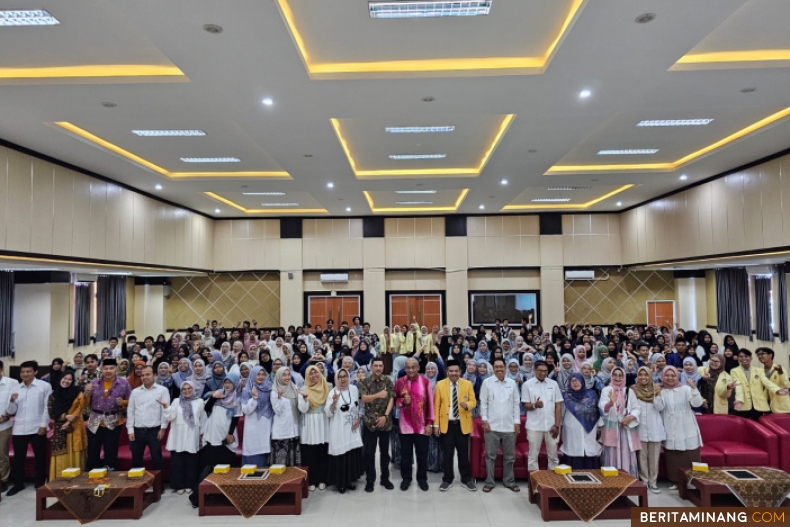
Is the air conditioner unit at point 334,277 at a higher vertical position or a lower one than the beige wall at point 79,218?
lower

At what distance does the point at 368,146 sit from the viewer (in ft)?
28.1

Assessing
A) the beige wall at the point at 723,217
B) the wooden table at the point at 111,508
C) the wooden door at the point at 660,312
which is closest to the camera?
the wooden table at the point at 111,508

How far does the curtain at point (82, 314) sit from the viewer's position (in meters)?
11.3

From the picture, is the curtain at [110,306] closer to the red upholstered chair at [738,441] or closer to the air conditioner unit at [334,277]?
the air conditioner unit at [334,277]

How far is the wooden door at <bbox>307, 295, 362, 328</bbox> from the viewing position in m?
15.8

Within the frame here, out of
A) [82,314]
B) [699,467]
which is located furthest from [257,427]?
[82,314]

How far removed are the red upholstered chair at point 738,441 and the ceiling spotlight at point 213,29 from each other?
699cm

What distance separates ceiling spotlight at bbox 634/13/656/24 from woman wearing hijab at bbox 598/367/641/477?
→ 3.66 m

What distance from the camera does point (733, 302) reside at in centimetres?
1249

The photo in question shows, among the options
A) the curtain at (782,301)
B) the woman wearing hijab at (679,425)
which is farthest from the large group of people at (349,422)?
the curtain at (782,301)

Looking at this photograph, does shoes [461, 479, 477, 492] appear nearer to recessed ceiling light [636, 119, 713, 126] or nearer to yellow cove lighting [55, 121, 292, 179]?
recessed ceiling light [636, 119, 713, 126]

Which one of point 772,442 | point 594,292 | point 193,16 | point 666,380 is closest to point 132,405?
point 193,16

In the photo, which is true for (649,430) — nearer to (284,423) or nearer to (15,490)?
(284,423)

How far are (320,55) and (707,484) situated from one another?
595 centimetres
